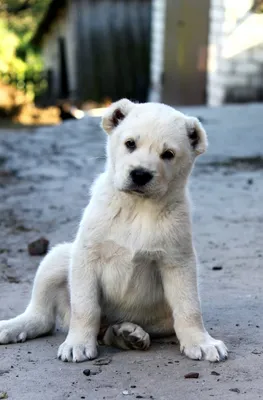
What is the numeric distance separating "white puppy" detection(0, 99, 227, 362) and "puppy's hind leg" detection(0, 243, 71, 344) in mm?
245

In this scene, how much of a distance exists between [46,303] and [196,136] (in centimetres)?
129

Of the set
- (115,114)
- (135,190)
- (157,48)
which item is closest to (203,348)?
(135,190)

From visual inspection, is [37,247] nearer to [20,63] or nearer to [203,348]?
[203,348]

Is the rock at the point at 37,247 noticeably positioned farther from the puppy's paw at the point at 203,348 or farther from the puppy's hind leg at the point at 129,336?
the puppy's paw at the point at 203,348

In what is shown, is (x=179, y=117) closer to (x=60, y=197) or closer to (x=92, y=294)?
(x=92, y=294)

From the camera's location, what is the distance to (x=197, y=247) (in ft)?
21.6

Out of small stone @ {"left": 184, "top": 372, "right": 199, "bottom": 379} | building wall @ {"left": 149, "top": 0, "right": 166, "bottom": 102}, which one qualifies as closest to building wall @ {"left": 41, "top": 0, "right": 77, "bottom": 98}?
building wall @ {"left": 149, "top": 0, "right": 166, "bottom": 102}

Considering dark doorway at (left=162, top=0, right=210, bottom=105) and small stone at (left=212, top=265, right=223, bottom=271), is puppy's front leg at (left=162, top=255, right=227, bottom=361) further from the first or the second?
dark doorway at (left=162, top=0, right=210, bottom=105)

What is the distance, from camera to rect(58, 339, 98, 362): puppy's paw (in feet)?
13.4

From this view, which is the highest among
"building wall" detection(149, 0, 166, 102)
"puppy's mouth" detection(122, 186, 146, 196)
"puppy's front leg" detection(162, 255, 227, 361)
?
"puppy's mouth" detection(122, 186, 146, 196)

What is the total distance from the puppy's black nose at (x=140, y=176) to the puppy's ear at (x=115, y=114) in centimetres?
47

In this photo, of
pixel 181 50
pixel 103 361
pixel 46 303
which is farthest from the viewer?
pixel 181 50

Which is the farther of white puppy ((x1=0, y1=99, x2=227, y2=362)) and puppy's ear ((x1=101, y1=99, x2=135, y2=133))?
puppy's ear ((x1=101, y1=99, x2=135, y2=133))

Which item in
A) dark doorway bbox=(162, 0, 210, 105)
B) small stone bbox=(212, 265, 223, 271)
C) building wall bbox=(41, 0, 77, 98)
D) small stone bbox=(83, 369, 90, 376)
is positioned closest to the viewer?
small stone bbox=(83, 369, 90, 376)
